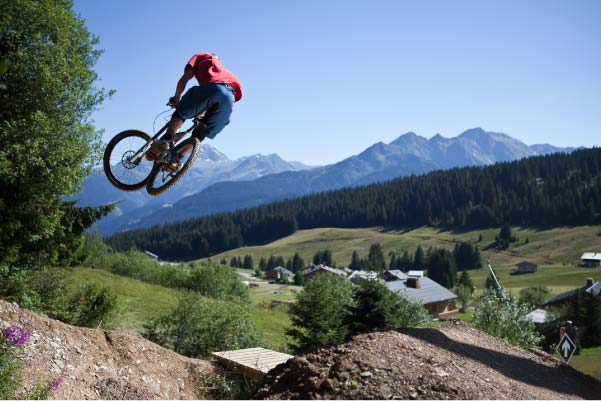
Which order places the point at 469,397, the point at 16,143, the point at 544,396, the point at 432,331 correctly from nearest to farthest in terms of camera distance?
the point at 469,397 < the point at 544,396 < the point at 432,331 < the point at 16,143

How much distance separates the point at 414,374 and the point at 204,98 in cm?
692

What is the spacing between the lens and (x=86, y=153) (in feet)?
56.4

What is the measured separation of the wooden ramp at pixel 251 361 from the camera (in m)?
12.8

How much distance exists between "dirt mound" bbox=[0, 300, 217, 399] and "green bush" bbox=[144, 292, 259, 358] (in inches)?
310

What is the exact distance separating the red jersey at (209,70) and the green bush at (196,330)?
46.1ft

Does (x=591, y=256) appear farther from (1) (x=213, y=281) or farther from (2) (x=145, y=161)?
(2) (x=145, y=161)

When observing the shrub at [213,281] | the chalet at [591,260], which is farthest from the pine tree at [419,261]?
the shrub at [213,281]

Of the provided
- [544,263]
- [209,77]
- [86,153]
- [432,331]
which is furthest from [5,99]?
[544,263]

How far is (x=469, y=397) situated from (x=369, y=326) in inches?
565

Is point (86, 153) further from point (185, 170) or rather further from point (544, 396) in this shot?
point (544, 396)

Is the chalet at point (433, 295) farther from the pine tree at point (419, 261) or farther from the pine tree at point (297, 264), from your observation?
the pine tree at point (297, 264)

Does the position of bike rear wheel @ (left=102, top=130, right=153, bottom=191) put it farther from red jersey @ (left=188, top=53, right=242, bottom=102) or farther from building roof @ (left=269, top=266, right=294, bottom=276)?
building roof @ (left=269, top=266, right=294, bottom=276)

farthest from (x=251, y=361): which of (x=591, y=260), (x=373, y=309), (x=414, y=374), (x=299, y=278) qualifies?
(x=591, y=260)

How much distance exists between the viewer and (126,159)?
36.6ft
